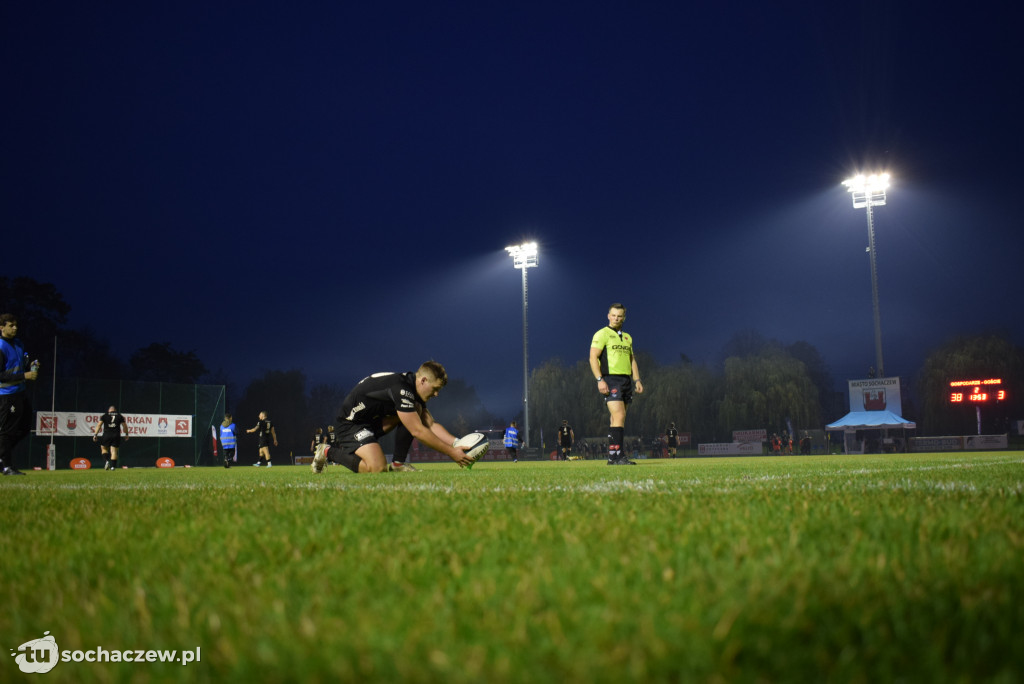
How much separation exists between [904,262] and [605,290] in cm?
2701

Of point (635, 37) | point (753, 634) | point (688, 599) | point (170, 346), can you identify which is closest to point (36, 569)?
point (688, 599)

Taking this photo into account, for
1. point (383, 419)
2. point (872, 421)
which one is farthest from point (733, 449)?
point (383, 419)

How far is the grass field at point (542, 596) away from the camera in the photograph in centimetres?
97

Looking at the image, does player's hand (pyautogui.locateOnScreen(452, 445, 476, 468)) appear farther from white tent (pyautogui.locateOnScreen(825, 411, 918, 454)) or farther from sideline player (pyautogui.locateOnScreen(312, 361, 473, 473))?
white tent (pyautogui.locateOnScreen(825, 411, 918, 454))

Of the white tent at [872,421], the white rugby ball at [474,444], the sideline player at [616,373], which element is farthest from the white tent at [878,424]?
the white rugby ball at [474,444]

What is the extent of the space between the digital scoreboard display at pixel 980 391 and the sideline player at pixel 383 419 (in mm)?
33803

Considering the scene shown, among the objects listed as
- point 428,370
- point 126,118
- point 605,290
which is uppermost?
point 126,118

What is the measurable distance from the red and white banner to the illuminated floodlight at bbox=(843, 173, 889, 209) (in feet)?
104

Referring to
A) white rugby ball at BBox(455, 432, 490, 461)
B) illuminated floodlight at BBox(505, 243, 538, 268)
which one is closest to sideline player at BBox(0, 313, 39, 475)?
white rugby ball at BBox(455, 432, 490, 461)

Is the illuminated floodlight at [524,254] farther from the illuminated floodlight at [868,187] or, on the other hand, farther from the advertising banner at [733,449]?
the illuminated floodlight at [868,187]

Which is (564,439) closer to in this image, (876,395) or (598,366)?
(876,395)

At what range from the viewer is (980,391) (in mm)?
33250

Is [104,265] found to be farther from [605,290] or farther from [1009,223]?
[1009,223]

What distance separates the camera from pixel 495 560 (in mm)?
1728
